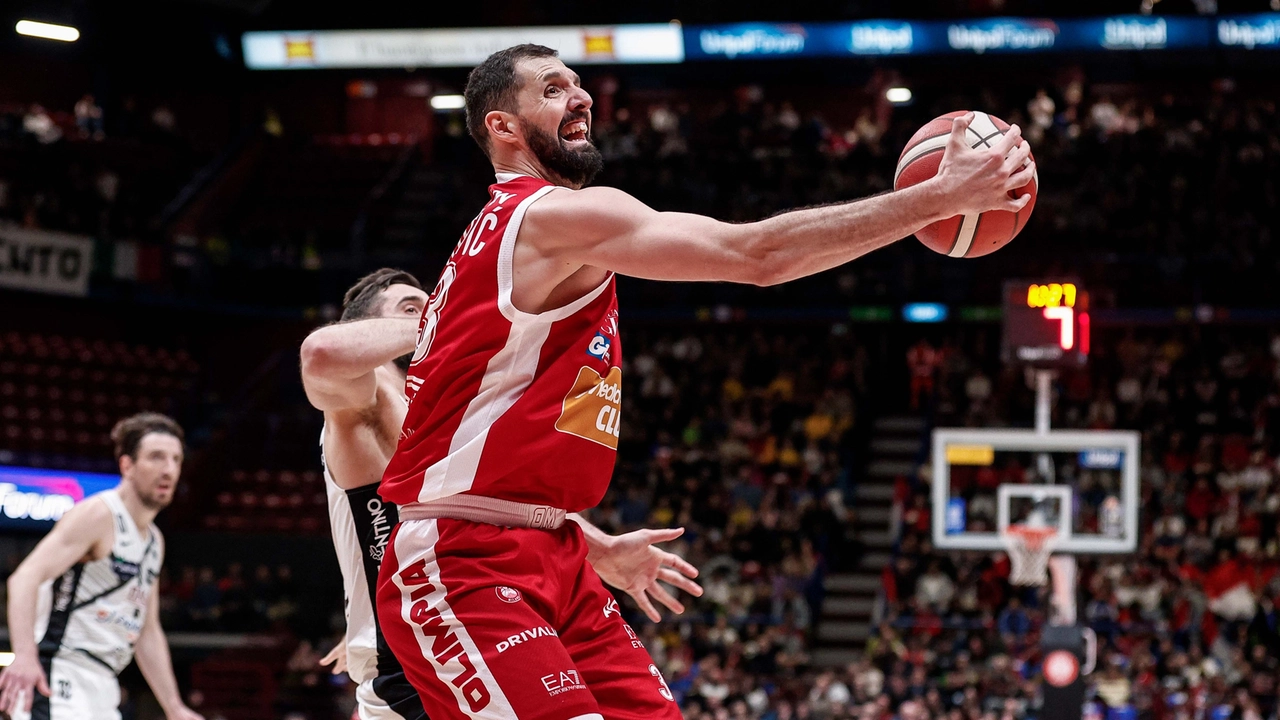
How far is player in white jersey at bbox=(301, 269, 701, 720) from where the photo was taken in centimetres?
372

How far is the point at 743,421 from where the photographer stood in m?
20.8

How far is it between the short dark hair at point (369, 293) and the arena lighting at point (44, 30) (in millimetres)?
18337

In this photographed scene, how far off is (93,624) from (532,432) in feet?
13.6

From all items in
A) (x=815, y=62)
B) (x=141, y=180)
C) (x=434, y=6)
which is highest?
(x=434, y=6)

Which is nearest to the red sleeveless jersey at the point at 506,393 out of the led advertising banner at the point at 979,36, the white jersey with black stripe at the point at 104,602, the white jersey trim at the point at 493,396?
the white jersey trim at the point at 493,396

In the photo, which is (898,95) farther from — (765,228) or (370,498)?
(765,228)

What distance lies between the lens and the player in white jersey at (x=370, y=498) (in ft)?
12.2

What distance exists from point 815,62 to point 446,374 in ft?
70.2

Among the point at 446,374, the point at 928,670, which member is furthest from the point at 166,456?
the point at 928,670

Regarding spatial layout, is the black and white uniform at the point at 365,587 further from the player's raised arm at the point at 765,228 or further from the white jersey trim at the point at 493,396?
the player's raised arm at the point at 765,228

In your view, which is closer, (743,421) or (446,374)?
(446,374)

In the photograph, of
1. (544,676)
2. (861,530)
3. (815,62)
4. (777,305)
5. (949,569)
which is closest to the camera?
(544,676)

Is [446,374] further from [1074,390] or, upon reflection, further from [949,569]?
[1074,390]

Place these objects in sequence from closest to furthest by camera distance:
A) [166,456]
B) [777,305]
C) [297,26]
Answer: [166,456], [777,305], [297,26]
